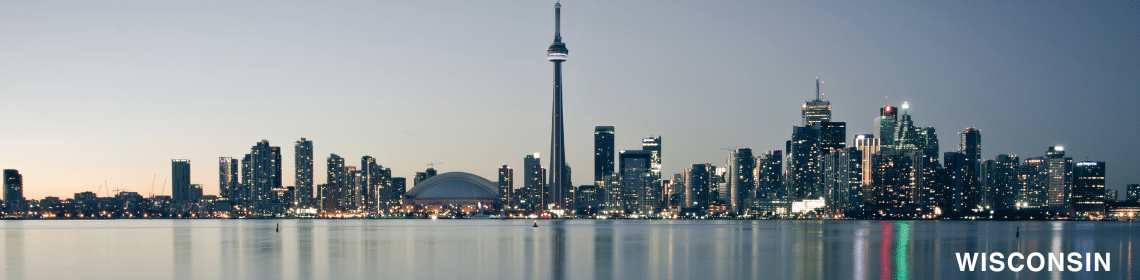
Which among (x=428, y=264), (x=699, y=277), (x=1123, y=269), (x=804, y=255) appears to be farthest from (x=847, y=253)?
(x=428, y=264)

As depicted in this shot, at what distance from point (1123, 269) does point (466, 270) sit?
40508mm

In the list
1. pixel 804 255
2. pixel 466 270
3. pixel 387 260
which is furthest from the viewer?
pixel 804 255

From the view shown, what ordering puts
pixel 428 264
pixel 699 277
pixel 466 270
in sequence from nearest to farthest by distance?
pixel 699 277
pixel 466 270
pixel 428 264

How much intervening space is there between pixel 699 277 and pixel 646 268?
241 inches

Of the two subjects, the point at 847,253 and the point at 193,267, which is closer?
the point at 193,267

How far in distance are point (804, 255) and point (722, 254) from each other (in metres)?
6.62

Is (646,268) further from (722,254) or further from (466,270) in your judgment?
(722,254)

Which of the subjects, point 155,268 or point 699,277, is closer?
point 699,277

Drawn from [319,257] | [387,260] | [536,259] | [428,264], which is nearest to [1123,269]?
[536,259]

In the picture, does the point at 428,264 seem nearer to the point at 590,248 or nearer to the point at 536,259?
the point at 536,259

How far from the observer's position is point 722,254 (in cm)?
8025

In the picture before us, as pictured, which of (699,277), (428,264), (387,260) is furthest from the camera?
(387,260)

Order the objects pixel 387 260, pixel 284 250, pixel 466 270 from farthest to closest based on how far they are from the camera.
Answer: pixel 284 250 → pixel 387 260 → pixel 466 270

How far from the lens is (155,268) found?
61.9 m
